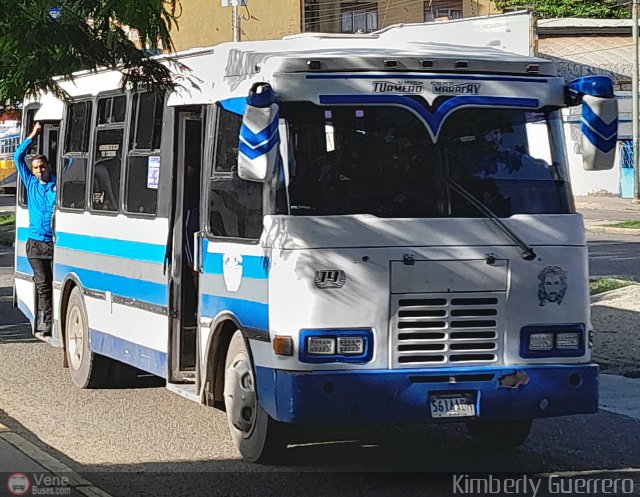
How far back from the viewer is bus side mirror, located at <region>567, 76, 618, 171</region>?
27.8 feet

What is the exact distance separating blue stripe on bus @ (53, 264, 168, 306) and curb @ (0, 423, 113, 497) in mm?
1609

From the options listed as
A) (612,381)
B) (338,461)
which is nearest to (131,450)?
(338,461)

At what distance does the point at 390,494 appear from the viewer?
25.7 feet

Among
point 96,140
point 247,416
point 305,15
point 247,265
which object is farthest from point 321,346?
point 305,15

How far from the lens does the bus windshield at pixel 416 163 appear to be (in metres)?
8.22

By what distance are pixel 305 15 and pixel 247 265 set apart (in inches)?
1858

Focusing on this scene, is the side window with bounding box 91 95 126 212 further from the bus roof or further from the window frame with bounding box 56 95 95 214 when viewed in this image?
the bus roof

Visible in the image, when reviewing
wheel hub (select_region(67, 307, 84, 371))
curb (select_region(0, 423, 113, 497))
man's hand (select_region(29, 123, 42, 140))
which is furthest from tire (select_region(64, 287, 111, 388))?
curb (select_region(0, 423, 113, 497))

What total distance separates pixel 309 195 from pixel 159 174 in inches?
93.5

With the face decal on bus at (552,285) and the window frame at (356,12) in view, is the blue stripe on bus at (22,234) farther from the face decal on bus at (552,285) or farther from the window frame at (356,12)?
the window frame at (356,12)

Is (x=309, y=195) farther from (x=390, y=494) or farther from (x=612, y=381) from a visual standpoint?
(x=612, y=381)

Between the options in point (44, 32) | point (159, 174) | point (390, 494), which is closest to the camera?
point (44, 32)

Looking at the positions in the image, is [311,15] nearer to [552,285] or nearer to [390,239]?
[552,285]

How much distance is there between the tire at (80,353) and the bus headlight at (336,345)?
13.6ft
